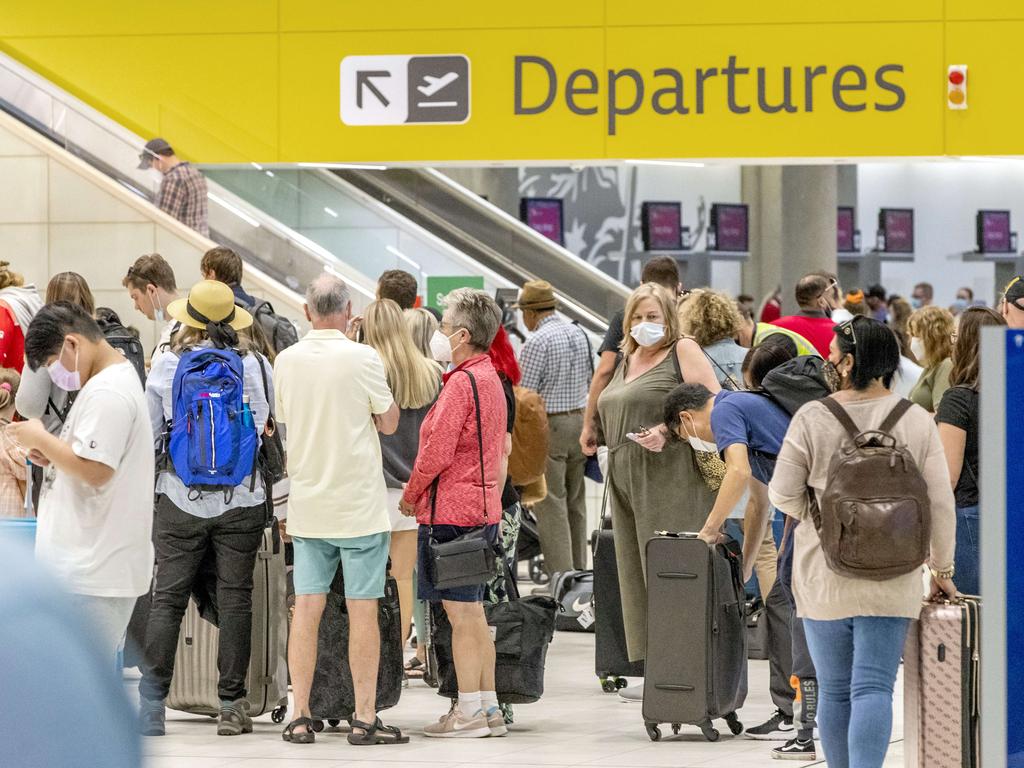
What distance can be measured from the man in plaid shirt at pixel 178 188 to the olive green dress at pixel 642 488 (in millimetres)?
6445

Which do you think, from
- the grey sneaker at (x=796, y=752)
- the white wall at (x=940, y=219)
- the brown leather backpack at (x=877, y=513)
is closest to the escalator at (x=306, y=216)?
the grey sneaker at (x=796, y=752)

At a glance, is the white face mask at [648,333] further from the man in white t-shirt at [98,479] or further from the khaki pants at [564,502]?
the khaki pants at [564,502]

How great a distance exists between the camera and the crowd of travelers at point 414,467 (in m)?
4.87

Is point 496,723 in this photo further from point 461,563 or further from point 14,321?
point 14,321

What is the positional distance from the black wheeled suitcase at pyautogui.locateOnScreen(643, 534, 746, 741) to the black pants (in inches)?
59.6

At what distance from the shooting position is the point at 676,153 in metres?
13.0

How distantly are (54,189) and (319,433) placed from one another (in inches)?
286

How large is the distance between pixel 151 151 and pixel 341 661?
7.00m

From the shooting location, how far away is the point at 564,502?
10008 mm

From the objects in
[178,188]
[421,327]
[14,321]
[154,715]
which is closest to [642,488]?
[421,327]

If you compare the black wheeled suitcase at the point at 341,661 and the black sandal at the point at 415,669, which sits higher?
the black wheeled suitcase at the point at 341,661

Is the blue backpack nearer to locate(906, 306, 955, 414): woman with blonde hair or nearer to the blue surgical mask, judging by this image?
the blue surgical mask

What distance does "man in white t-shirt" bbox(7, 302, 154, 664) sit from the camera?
5.16m

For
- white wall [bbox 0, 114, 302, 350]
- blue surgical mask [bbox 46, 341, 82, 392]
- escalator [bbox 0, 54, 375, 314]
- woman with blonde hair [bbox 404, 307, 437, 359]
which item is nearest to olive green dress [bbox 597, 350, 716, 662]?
woman with blonde hair [bbox 404, 307, 437, 359]
